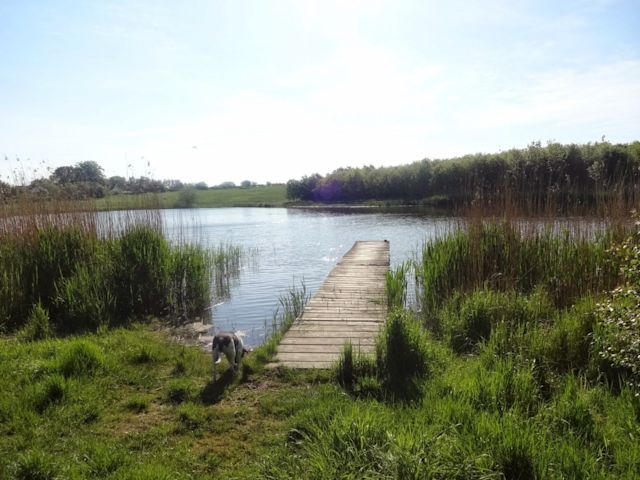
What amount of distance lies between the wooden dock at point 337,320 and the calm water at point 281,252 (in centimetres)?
79

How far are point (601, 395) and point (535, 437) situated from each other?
1.08m

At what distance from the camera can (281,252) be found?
1572 centimetres

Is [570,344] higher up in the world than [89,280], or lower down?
lower down

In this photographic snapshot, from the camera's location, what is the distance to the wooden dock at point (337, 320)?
519 centimetres

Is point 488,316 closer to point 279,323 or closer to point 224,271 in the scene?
point 279,323

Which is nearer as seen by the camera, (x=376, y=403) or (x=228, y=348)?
(x=376, y=403)

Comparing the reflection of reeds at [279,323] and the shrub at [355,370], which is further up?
the shrub at [355,370]

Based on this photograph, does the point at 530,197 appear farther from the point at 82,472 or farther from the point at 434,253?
the point at 82,472

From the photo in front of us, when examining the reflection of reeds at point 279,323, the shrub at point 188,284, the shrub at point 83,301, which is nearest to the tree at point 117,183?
the shrub at point 188,284

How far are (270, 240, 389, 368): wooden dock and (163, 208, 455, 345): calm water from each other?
79 cm

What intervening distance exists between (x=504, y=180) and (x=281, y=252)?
356 inches

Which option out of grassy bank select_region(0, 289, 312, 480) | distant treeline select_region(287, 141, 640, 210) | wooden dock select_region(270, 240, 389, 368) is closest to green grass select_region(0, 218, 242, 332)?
grassy bank select_region(0, 289, 312, 480)

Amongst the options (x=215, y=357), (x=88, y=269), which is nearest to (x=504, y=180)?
(x=215, y=357)

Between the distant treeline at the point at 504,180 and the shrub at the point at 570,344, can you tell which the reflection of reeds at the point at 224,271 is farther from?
the shrub at the point at 570,344
